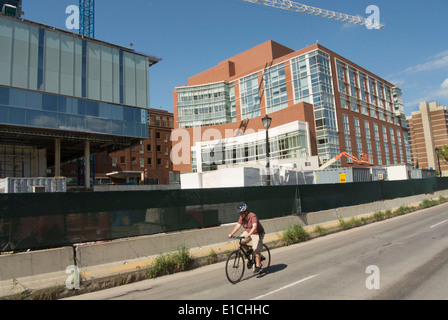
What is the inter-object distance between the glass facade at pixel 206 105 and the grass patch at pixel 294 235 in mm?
61497

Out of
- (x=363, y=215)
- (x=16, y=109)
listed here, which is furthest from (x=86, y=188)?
(x=363, y=215)

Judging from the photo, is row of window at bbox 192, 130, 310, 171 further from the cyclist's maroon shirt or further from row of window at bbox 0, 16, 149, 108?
the cyclist's maroon shirt

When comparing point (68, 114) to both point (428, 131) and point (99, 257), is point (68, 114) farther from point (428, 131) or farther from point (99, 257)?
point (428, 131)

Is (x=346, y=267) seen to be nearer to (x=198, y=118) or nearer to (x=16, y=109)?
(x=16, y=109)

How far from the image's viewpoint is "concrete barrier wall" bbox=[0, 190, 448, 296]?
7.09 meters

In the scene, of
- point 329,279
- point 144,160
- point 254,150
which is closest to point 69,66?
point 254,150

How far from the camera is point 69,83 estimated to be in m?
36.2

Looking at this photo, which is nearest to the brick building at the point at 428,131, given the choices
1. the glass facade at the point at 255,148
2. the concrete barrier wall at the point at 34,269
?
the glass facade at the point at 255,148

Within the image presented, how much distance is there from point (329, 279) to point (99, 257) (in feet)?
19.8

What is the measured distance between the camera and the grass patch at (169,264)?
8.20 m

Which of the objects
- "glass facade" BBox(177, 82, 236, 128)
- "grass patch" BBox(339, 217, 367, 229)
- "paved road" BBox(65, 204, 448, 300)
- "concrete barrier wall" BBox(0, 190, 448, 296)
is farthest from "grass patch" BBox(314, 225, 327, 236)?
"glass facade" BBox(177, 82, 236, 128)

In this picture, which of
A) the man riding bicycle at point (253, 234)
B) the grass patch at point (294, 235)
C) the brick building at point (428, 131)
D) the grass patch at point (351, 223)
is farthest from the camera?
the brick building at point (428, 131)

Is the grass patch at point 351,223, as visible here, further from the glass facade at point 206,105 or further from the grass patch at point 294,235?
the glass facade at point 206,105

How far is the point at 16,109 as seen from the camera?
33000 mm
